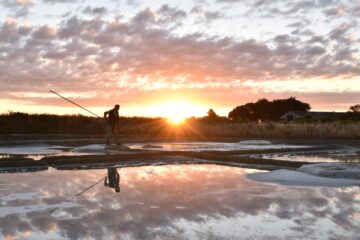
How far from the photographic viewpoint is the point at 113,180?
9984mm

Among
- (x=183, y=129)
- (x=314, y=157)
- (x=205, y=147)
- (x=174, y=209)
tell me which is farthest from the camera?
(x=183, y=129)

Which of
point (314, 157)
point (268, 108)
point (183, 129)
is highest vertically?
point (268, 108)

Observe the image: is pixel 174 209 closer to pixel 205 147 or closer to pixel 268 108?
pixel 205 147

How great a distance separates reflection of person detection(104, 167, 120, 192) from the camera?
9054 millimetres

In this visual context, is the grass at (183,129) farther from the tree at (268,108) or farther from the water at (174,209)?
the tree at (268,108)

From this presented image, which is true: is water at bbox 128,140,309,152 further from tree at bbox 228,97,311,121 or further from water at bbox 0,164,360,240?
Answer: tree at bbox 228,97,311,121

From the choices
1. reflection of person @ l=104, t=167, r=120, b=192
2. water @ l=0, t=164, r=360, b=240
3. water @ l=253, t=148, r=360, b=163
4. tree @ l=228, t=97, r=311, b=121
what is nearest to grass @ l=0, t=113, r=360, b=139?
water @ l=253, t=148, r=360, b=163

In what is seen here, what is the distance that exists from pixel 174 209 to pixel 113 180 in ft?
11.5

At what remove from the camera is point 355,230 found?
18.1 feet

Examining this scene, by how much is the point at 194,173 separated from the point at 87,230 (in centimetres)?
627

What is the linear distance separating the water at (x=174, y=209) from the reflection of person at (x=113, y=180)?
0.18m

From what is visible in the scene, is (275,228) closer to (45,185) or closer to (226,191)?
(226,191)

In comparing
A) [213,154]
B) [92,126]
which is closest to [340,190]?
[213,154]

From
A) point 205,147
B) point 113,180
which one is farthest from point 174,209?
point 205,147
